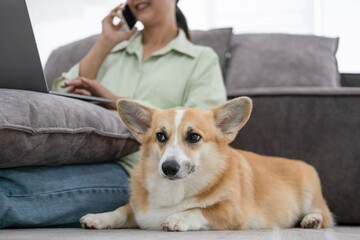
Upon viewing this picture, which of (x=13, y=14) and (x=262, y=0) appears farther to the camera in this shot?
(x=262, y=0)

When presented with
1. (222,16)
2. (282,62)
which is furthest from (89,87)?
(222,16)

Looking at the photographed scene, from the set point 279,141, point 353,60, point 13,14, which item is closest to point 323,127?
point 279,141

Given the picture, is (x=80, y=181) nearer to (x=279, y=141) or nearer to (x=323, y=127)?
(x=279, y=141)

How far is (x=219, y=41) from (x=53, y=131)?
1.36m

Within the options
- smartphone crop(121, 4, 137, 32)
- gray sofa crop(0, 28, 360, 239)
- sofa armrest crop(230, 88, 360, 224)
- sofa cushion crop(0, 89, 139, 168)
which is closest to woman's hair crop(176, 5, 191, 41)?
smartphone crop(121, 4, 137, 32)

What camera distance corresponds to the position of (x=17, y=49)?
1282 mm

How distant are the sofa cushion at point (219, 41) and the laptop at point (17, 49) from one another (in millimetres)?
1233

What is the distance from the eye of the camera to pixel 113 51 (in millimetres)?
2191

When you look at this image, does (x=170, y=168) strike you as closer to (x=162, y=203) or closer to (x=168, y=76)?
(x=162, y=203)

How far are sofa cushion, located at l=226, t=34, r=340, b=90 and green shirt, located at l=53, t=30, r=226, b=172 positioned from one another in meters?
0.35

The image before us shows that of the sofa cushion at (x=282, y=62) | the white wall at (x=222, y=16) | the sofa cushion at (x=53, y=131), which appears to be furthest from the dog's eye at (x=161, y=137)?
the white wall at (x=222, y=16)

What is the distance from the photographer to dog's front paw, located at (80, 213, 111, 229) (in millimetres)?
1271

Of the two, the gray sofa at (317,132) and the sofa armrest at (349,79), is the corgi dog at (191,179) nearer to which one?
the gray sofa at (317,132)

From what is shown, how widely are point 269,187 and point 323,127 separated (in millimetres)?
429
